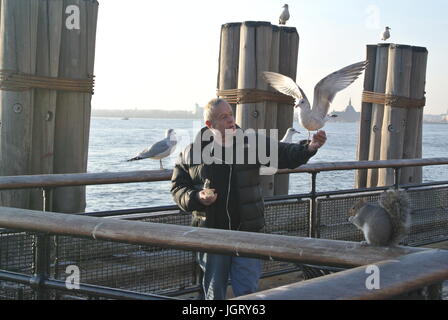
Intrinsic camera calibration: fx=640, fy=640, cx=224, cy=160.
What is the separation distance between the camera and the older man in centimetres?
396

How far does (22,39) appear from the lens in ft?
21.5

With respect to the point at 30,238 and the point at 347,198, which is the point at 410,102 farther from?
the point at 30,238

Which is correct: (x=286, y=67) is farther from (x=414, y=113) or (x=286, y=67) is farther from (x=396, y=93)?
(x=414, y=113)

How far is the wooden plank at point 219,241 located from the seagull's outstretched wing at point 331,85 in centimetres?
477

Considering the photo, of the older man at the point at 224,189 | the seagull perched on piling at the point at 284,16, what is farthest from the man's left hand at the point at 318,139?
the seagull perched on piling at the point at 284,16

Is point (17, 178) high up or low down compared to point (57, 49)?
down

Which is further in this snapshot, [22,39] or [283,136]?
[283,136]

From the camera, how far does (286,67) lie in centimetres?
883

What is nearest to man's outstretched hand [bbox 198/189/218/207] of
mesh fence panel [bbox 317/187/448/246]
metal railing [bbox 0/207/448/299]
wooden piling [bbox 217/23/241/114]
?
metal railing [bbox 0/207/448/299]

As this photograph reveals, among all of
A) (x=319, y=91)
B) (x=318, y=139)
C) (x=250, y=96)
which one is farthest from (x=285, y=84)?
(x=318, y=139)

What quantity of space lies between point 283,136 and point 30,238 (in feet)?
16.0

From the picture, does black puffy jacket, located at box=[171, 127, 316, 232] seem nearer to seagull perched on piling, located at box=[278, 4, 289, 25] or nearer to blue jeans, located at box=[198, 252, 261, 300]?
blue jeans, located at box=[198, 252, 261, 300]
